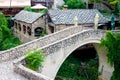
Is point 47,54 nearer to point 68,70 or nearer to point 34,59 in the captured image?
point 34,59

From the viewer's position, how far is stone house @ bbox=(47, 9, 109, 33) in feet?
102

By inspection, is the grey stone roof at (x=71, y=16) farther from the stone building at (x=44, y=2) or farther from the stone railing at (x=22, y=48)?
the stone building at (x=44, y=2)

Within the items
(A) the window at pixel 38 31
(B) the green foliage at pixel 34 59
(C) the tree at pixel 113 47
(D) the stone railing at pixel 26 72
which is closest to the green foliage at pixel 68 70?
(A) the window at pixel 38 31

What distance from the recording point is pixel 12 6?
39500 mm

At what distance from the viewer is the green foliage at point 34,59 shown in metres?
18.1

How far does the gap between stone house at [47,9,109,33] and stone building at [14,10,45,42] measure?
3.24ft

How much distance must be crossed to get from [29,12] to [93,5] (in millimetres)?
9871

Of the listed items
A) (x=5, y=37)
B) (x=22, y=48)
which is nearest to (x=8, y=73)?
(x=22, y=48)

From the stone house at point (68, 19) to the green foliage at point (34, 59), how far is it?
12414 millimetres

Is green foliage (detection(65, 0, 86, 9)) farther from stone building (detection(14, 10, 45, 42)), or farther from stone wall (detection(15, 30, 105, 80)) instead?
stone wall (detection(15, 30, 105, 80))

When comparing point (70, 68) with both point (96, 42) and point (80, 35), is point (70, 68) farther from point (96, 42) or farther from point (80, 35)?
point (80, 35)

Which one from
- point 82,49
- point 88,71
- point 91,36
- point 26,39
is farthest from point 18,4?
point 91,36

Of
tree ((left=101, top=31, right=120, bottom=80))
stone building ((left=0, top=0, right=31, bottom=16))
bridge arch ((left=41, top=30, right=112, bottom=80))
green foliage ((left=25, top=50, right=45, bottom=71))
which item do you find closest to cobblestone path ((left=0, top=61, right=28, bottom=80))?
green foliage ((left=25, top=50, right=45, bottom=71))

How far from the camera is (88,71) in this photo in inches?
1195
